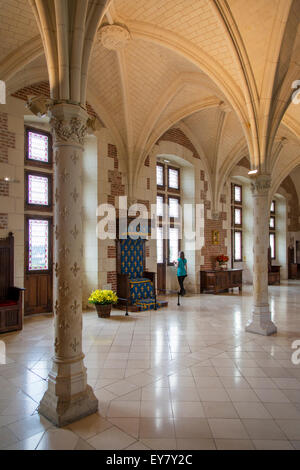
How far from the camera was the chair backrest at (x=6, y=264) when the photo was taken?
→ 613 centimetres

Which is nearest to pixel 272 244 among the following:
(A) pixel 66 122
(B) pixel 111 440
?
(A) pixel 66 122

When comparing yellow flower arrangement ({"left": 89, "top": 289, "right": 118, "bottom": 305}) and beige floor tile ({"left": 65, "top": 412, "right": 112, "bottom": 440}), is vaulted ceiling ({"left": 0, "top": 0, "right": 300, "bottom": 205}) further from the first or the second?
yellow flower arrangement ({"left": 89, "top": 289, "right": 118, "bottom": 305})

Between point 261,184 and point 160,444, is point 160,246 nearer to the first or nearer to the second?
point 261,184

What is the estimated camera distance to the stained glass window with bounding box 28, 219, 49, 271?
728 centimetres

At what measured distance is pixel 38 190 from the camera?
751 cm

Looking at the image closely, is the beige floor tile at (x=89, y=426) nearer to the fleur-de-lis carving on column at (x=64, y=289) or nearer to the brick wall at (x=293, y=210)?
the fleur-de-lis carving on column at (x=64, y=289)

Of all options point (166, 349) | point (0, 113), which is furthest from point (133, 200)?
point (166, 349)

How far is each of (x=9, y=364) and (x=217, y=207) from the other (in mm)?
9184

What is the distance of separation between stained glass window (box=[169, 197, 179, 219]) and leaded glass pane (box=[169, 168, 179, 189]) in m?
0.47

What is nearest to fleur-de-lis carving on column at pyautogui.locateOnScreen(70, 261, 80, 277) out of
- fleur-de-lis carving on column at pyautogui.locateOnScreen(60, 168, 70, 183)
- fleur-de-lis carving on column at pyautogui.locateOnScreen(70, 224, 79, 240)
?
fleur-de-lis carving on column at pyautogui.locateOnScreen(70, 224, 79, 240)

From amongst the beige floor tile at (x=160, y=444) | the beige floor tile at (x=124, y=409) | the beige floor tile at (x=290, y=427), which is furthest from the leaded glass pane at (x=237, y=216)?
the beige floor tile at (x=160, y=444)

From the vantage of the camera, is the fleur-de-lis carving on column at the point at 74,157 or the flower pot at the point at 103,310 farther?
the flower pot at the point at 103,310

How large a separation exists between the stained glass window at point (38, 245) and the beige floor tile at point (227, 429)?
561 centimetres
